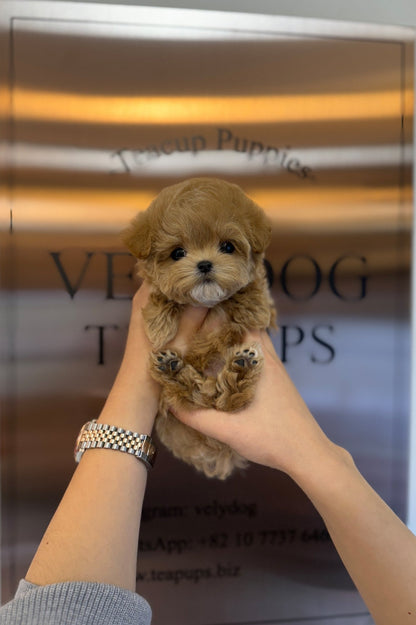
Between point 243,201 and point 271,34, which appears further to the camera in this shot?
point 271,34

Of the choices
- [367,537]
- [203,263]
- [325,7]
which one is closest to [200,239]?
[203,263]

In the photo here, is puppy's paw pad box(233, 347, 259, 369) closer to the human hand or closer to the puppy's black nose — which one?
the human hand

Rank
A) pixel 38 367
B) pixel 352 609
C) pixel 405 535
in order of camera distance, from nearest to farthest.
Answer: pixel 405 535 → pixel 38 367 → pixel 352 609

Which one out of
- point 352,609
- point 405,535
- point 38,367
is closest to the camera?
point 405,535

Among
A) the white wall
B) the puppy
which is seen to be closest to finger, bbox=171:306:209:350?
the puppy

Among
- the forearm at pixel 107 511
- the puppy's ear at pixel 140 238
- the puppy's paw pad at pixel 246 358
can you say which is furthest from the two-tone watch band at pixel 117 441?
the puppy's ear at pixel 140 238

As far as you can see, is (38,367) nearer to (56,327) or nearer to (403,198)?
(56,327)

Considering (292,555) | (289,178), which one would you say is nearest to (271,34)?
(289,178)

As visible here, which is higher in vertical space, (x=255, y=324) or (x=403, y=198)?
(x=403, y=198)

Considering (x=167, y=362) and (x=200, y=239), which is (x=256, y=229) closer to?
(x=200, y=239)
